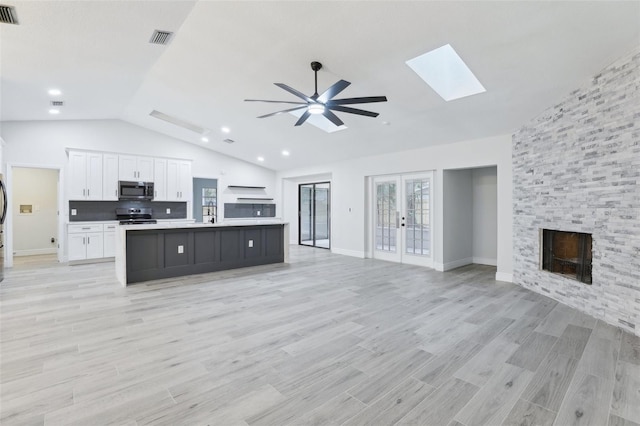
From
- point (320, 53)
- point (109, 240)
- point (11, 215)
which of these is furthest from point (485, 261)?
point (11, 215)

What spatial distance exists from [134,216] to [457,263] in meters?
7.73

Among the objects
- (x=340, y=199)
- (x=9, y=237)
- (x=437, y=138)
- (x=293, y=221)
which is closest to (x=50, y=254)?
(x=9, y=237)

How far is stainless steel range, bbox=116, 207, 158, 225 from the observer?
751 centimetres

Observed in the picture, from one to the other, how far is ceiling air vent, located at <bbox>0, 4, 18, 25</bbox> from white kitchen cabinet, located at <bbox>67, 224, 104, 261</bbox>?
5.02 meters

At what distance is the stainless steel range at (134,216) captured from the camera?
7.51m

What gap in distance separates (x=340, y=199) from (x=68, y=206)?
253 inches

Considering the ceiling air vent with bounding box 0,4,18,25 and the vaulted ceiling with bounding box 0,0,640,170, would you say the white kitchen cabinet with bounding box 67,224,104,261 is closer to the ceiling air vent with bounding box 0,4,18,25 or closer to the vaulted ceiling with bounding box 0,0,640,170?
the vaulted ceiling with bounding box 0,0,640,170

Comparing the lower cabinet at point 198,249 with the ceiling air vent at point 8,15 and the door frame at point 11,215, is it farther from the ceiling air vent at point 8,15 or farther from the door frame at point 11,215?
the door frame at point 11,215

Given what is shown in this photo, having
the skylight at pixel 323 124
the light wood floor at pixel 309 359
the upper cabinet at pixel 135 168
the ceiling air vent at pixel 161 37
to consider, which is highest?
the ceiling air vent at pixel 161 37

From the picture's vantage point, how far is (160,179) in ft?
26.6

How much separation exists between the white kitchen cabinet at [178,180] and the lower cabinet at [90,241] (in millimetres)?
1624

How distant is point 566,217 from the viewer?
13.1 ft

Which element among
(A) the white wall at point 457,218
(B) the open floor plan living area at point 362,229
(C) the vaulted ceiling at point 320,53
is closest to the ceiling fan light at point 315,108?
(B) the open floor plan living area at point 362,229

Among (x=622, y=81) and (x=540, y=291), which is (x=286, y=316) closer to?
(x=540, y=291)
